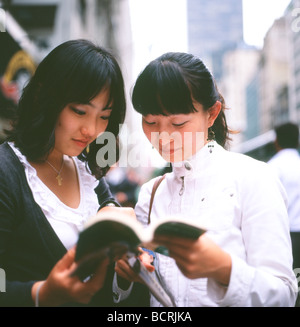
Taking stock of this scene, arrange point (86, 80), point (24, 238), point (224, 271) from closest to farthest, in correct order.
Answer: point (224, 271)
point (24, 238)
point (86, 80)

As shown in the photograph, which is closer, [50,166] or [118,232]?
[118,232]

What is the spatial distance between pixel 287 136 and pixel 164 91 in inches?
144

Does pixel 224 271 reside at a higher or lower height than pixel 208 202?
lower

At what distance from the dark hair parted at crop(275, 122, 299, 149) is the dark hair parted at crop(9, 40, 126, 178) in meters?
3.50

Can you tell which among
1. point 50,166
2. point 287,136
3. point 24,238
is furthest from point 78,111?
point 287,136

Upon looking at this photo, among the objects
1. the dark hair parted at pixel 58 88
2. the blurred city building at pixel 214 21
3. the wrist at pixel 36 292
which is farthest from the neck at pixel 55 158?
the blurred city building at pixel 214 21

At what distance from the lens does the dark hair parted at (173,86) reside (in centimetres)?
138

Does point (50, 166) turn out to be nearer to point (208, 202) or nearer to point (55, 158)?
point (55, 158)

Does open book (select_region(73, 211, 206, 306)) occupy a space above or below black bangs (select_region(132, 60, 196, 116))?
below

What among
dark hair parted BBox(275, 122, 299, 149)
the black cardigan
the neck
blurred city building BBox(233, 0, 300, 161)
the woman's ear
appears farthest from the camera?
blurred city building BBox(233, 0, 300, 161)

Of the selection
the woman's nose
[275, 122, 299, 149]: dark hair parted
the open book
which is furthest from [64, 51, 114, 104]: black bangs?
[275, 122, 299, 149]: dark hair parted

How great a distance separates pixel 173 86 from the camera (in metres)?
1.38

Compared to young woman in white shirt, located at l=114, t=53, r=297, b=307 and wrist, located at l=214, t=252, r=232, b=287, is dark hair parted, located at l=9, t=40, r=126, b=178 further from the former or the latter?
wrist, located at l=214, t=252, r=232, b=287

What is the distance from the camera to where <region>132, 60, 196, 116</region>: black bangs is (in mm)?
1379
